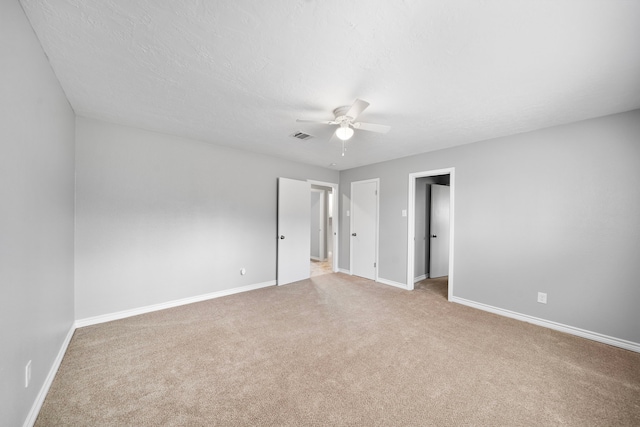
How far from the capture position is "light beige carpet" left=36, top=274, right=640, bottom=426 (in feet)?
5.27

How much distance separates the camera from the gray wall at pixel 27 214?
1244 millimetres

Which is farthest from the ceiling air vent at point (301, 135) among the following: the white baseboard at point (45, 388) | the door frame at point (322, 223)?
the door frame at point (322, 223)

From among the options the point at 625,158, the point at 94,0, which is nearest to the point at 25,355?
the point at 94,0

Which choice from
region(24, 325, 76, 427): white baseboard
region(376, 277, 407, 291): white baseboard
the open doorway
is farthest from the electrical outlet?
the open doorway

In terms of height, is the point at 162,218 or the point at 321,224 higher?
the point at 162,218

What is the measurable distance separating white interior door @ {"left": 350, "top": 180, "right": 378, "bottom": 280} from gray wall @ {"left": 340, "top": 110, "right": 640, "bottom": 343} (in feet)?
4.86

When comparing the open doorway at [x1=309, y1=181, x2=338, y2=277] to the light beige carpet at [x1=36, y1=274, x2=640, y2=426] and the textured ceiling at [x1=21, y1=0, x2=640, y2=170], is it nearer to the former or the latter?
the light beige carpet at [x1=36, y1=274, x2=640, y2=426]

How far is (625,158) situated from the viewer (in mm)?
2504

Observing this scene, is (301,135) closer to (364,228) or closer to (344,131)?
(344,131)

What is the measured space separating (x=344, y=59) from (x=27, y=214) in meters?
2.32

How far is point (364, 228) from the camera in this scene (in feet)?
16.9

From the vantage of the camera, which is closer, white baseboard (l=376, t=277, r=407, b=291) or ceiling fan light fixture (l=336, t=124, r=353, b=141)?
ceiling fan light fixture (l=336, t=124, r=353, b=141)

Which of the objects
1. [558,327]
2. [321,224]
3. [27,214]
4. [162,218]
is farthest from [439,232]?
[27,214]

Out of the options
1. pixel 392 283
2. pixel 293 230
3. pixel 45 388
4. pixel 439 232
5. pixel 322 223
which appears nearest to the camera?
pixel 45 388
